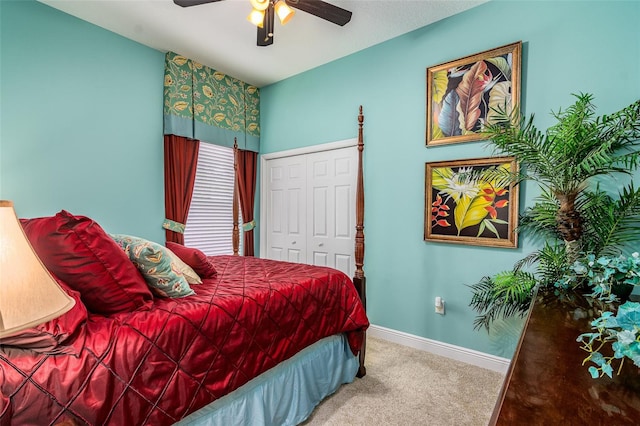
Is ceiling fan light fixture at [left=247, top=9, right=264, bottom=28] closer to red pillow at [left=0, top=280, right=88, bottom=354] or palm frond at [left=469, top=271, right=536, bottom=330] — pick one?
red pillow at [left=0, top=280, right=88, bottom=354]

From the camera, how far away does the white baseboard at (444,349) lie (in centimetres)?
242

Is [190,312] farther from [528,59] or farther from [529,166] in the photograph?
[528,59]

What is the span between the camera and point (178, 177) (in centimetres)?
330

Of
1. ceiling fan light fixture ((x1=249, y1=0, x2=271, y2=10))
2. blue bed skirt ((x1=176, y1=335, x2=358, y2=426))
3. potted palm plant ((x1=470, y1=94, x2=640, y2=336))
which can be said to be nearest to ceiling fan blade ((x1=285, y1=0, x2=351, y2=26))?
ceiling fan light fixture ((x1=249, y1=0, x2=271, y2=10))

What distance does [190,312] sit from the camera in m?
1.28

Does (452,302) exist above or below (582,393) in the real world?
below

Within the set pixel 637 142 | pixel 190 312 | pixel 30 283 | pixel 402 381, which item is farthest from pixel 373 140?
pixel 30 283

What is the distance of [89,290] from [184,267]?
0.59 m

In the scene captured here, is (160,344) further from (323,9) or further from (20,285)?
(323,9)

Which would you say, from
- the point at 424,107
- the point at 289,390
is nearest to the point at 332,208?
the point at 424,107

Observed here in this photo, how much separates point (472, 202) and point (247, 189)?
2673 mm

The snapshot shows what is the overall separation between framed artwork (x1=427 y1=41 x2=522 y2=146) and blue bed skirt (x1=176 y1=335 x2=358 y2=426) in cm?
193

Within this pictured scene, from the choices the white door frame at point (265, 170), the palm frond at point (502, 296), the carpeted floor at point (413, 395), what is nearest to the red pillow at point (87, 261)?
the carpeted floor at point (413, 395)

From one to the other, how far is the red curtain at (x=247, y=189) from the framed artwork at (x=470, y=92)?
2.29 m
